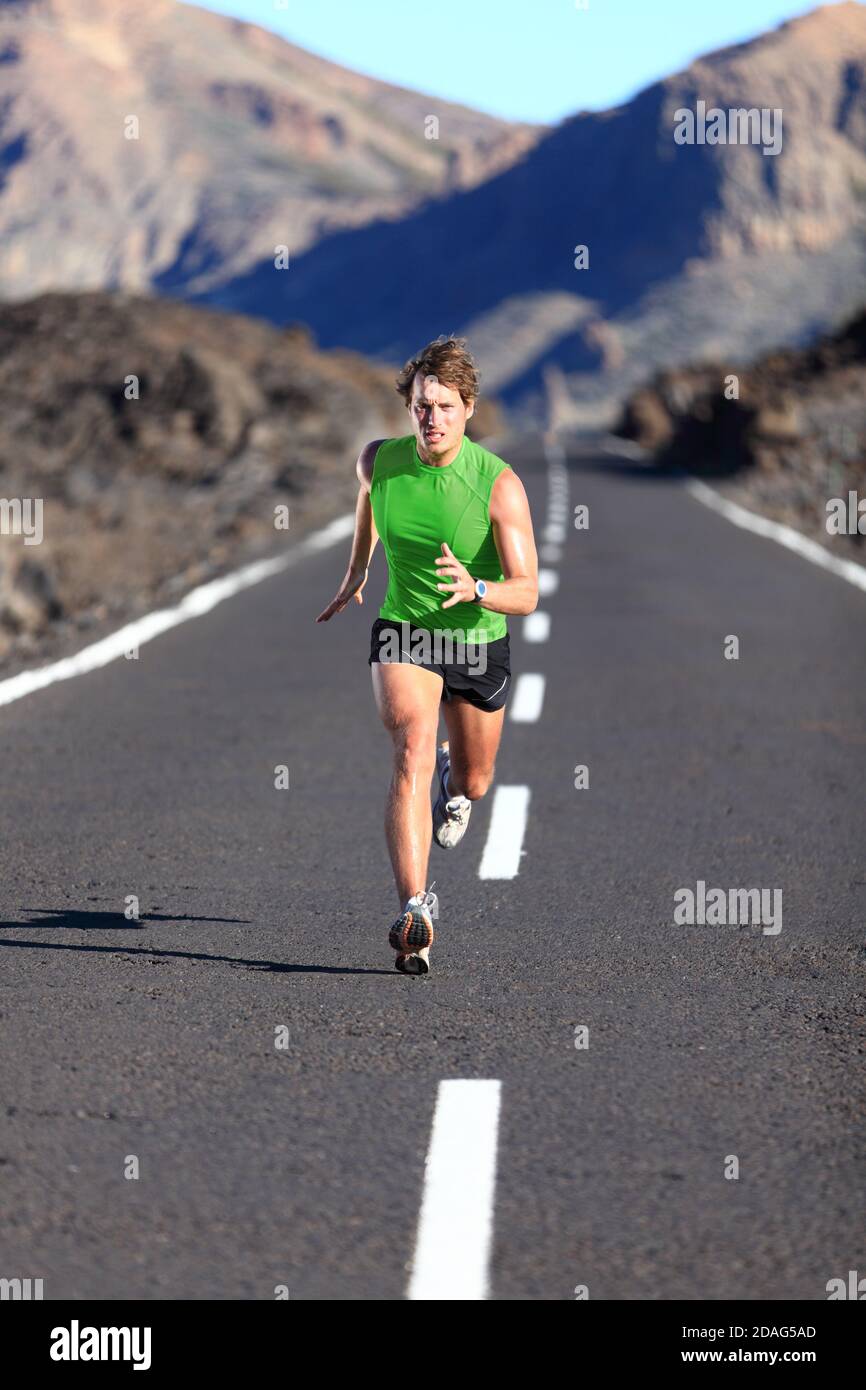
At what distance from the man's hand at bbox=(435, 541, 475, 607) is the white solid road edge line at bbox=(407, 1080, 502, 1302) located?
1475 millimetres

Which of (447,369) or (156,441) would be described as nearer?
(447,369)

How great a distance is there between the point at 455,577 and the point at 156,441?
30.9 metres

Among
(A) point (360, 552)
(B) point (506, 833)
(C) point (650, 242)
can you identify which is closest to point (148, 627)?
(B) point (506, 833)

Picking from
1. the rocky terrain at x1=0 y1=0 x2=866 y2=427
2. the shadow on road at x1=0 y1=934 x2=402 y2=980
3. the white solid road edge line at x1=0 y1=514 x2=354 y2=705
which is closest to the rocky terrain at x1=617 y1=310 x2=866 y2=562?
the white solid road edge line at x1=0 y1=514 x2=354 y2=705

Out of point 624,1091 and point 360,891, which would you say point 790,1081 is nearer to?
point 624,1091

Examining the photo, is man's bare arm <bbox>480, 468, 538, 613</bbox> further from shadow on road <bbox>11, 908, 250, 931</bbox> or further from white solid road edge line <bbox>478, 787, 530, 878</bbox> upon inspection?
white solid road edge line <bbox>478, 787, 530, 878</bbox>

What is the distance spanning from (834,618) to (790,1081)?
11.7 m

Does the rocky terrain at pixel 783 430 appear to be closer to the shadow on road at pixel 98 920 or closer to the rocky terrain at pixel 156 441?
the rocky terrain at pixel 156 441

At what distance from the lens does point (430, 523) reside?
6059 millimetres

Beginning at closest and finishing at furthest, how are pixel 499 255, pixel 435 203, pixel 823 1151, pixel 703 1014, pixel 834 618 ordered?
1. pixel 823 1151
2. pixel 703 1014
3. pixel 834 618
4. pixel 499 255
5. pixel 435 203

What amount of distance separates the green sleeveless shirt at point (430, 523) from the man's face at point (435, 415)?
8 centimetres

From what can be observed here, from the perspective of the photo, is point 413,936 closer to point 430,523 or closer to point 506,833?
point 430,523
